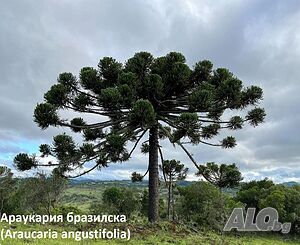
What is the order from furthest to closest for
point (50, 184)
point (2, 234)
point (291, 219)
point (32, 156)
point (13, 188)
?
point (291, 219), point (13, 188), point (50, 184), point (32, 156), point (2, 234)

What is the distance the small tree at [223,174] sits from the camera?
1864 centimetres

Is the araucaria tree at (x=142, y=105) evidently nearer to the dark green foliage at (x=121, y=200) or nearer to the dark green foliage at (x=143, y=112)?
the dark green foliage at (x=143, y=112)

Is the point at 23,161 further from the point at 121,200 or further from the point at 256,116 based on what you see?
the point at 121,200

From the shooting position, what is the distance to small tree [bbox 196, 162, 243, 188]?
61.2 feet

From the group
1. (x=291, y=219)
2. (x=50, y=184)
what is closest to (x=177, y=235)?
(x=50, y=184)

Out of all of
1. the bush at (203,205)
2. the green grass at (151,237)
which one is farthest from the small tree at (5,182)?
the green grass at (151,237)

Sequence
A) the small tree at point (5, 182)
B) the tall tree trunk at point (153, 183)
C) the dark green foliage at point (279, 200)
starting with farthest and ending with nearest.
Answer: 1. the dark green foliage at point (279, 200)
2. the small tree at point (5, 182)
3. the tall tree trunk at point (153, 183)

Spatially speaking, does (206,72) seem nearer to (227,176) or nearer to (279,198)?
(227,176)

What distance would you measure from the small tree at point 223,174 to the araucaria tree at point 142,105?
57.3 inches

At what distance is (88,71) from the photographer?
1962 cm

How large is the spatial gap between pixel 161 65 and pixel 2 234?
1171 centimetres
